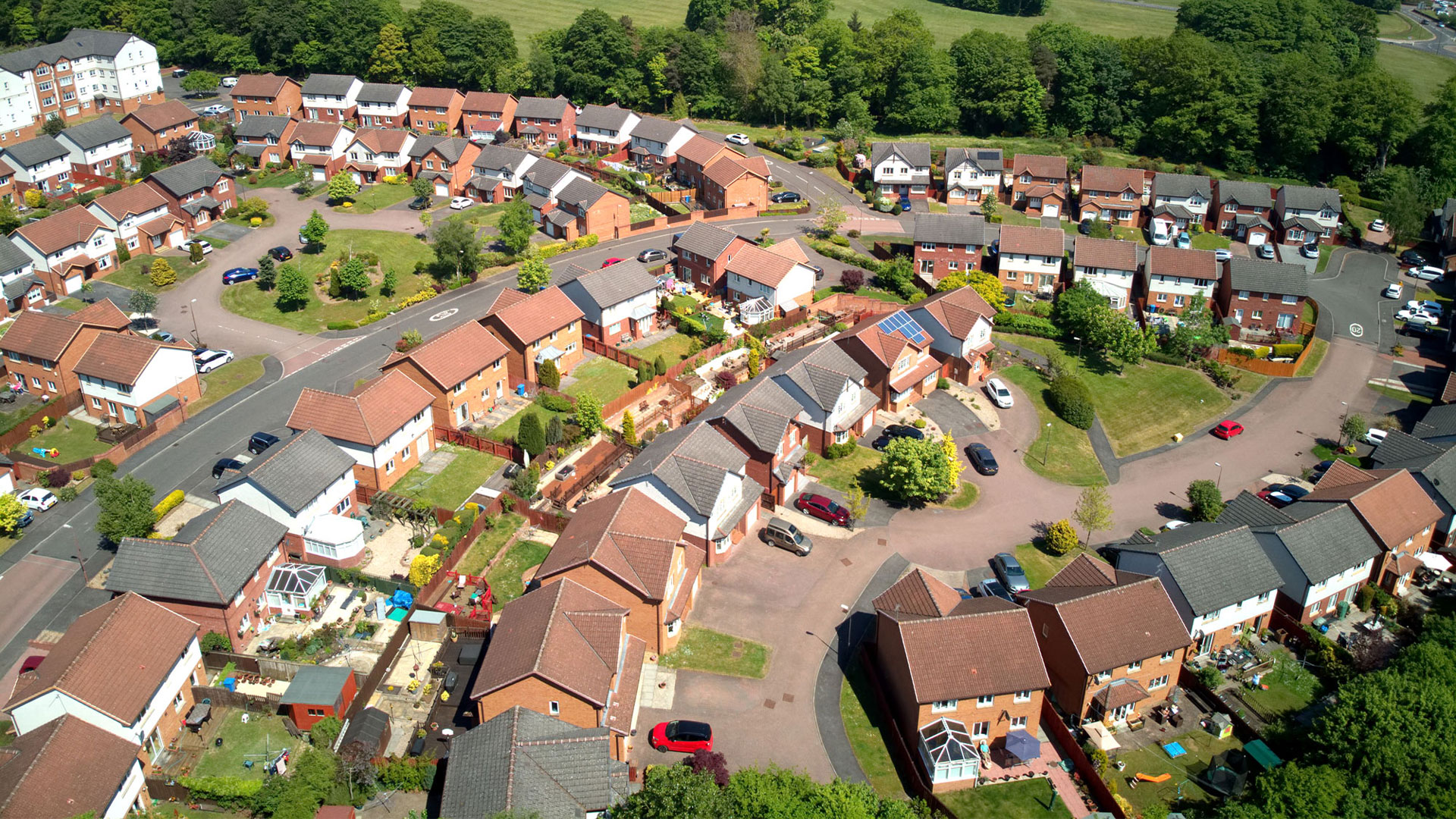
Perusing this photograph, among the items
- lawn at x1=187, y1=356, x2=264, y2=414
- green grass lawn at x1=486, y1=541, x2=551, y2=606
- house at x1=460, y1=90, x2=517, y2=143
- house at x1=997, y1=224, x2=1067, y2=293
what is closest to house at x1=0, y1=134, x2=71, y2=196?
house at x1=460, y1=90, x2=517, y2=143

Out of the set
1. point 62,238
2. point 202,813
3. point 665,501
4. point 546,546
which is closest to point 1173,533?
point 665,501

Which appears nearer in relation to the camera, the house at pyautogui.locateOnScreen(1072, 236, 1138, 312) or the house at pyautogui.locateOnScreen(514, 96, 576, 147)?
the house at pyautogui.locateOnScreen(1072, 236, 1138, 312)

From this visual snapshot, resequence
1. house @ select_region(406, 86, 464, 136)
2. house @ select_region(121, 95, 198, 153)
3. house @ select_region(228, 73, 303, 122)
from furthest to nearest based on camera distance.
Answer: house @ select_region(228, 73, 303, 122)
house @ select_region(406, 86, 464, 136)
house @ select_region(121, 95, 198, 153)

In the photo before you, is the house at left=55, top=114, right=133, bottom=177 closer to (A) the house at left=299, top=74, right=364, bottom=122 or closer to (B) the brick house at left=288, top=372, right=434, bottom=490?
(A) the house at left=299, top=74, right=364, bottom=122

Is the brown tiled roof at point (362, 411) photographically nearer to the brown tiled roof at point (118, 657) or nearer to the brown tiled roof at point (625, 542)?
the brown tiled roof at point (625, 542)

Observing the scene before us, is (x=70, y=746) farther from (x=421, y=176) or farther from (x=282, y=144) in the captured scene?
(x=282, y=144)

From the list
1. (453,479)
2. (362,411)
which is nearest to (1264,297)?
(453,479)

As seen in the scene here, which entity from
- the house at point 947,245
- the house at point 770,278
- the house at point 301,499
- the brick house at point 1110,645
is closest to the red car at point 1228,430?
the brick house at point 1110,645
